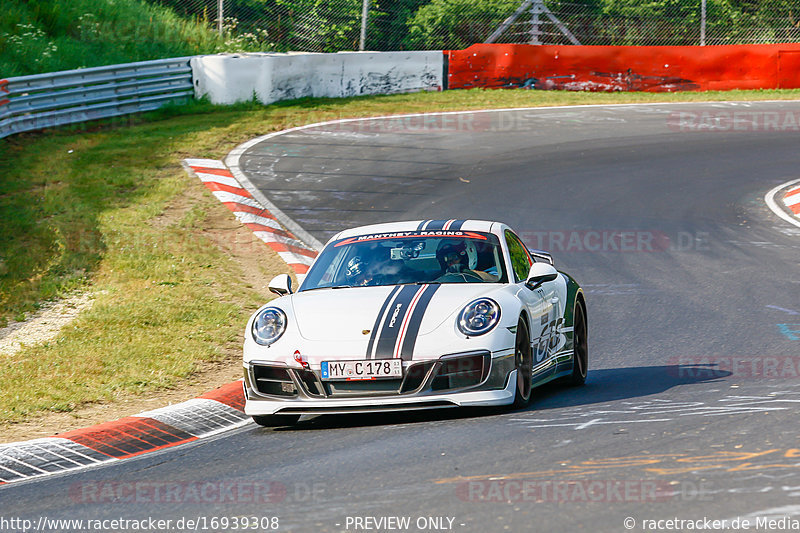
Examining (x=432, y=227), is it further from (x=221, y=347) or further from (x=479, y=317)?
(x=221, y=347)

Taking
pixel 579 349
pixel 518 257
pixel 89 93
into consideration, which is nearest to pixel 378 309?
pixel 518 257

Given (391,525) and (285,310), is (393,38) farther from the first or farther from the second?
(391,525)

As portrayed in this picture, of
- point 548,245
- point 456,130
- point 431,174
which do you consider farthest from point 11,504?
point 456,130

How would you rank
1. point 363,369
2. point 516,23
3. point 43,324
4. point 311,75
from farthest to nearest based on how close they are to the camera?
point 516,23, point 311,75, point 43,324, point 363,369

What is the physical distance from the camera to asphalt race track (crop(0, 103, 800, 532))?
16.1 feet

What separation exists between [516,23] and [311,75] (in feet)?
18.5

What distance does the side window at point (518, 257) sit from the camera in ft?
26.6

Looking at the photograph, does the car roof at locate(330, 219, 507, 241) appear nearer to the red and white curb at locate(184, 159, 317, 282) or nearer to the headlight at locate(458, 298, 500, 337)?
the headlight at locate(458, 298, 500, 337)

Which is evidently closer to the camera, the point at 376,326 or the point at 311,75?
the point at 376,326

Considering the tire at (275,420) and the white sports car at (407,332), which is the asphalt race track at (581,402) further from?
the white sports car at (407,332)

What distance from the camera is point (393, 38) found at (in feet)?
88.3

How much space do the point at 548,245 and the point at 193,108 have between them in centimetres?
1134

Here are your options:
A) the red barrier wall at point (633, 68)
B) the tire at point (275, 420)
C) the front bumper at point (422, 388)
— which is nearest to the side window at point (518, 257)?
the front bumper at point (422, 388)

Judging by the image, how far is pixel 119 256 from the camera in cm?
1284
